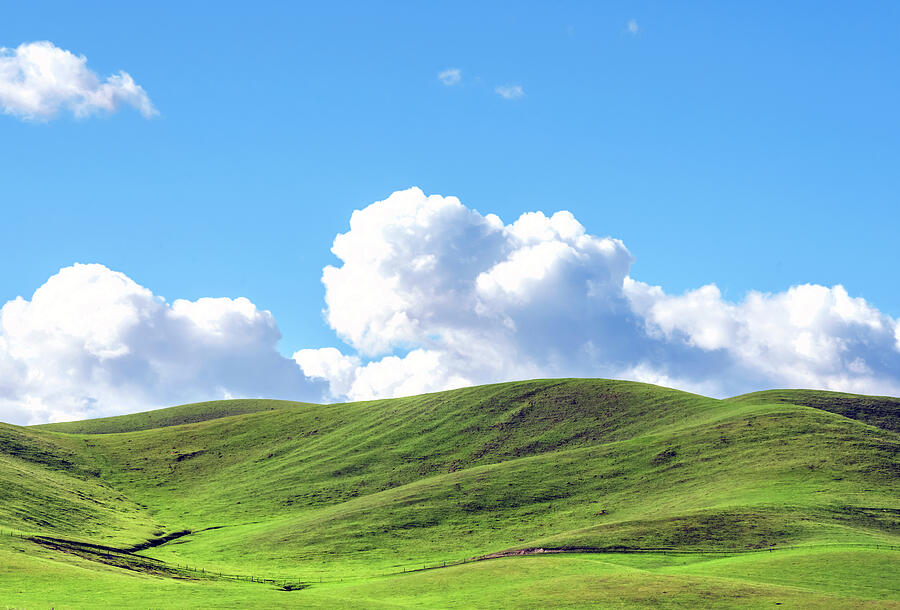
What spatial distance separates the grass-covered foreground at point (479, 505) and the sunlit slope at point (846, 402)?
582 mm

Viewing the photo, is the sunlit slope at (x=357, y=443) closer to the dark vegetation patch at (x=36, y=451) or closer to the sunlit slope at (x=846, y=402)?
the dark vegetation patch at (x=36, y=451)

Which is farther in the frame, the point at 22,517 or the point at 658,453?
the point at 658,453

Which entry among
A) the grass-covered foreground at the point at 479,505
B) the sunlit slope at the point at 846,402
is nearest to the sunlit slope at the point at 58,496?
the grass-covered foreground at the point at 479,505

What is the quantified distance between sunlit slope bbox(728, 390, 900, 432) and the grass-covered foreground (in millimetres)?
582

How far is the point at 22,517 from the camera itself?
114 metres

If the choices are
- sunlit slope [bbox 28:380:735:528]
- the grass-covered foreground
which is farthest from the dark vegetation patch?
sunlit slope [bbox 28:380:735:528]

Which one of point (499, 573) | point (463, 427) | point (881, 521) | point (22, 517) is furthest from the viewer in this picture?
point (463, 427)

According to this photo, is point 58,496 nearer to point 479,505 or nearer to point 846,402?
point 479,505

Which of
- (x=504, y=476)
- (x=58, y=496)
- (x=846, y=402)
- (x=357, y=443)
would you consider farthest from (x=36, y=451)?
(x=846, y=402)

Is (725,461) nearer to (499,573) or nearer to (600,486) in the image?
(600,486)

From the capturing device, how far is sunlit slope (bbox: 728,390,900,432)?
166625 mm

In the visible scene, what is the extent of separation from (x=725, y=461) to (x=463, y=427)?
61130 millimetres

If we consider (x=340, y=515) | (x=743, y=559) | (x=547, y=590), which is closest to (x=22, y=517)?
(x=340, y=515)

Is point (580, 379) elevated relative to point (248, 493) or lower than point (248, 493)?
elevated
